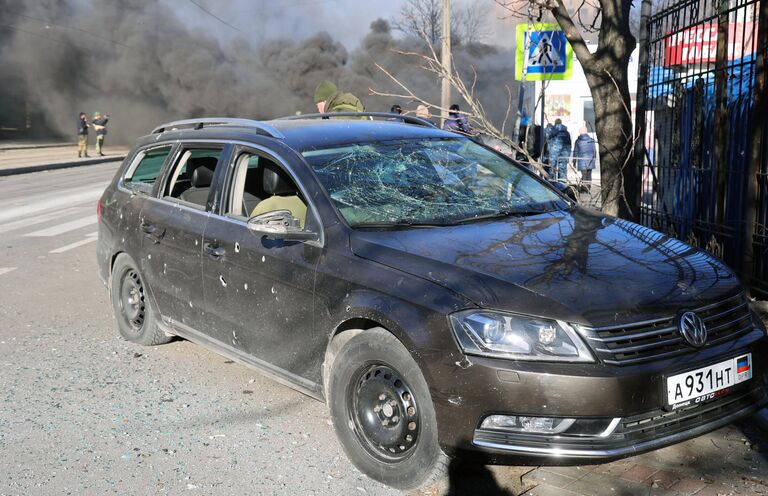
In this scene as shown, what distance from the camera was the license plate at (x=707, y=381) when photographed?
3231 mm

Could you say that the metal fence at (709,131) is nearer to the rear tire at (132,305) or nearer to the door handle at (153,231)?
the door handle at (153,231)

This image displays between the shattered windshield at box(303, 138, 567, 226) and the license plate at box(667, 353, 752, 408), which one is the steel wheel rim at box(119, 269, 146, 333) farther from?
the license plate at box(667, 353, 752, 408)

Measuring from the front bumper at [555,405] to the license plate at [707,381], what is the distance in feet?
0.14

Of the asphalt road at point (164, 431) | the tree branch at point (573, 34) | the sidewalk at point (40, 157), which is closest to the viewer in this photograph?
the asphalt road at point (164, 431)

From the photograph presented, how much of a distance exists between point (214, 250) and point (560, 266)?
6.70 ft

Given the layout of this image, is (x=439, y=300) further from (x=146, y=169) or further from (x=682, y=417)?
(x=146, y=169)

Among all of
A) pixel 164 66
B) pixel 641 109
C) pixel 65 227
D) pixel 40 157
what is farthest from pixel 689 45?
pixel 164 66

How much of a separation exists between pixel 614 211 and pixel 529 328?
4.76 m

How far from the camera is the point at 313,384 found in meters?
4.04

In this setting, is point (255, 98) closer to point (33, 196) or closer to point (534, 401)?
point (33, 196)

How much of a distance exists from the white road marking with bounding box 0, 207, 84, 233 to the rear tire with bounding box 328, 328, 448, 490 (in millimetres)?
9326

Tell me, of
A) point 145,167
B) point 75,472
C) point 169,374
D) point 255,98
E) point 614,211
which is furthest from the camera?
point 255,98

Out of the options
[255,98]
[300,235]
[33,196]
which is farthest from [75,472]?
[255,98]

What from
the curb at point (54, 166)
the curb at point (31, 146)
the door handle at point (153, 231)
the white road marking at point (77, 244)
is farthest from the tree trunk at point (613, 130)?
the curb at point (31, 146)
